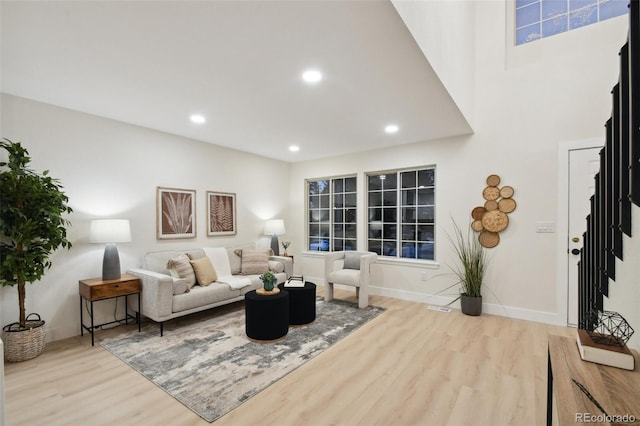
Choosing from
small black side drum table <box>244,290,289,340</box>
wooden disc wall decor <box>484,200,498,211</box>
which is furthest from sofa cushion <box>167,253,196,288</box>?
wooden disc wall decor <box>484,200,498,211</box>

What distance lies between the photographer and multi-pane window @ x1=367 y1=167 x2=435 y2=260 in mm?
4773

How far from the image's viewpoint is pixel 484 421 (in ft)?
6.47

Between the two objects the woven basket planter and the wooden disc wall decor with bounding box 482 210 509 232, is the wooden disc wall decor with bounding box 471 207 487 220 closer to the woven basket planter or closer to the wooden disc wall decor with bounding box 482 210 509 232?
the wooden disc wall decor with bounding box 482 210 509 232

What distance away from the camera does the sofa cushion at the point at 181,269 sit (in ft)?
12.2

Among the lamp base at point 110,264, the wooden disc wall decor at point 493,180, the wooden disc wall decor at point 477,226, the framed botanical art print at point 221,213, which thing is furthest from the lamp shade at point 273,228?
the wooden disc wall decor at point 493,180

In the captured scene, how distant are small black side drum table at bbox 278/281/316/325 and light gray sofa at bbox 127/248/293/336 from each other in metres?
0.86

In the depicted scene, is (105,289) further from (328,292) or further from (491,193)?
(491,193)

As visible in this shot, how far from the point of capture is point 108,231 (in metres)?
3.29

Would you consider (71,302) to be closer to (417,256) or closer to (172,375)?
(172,375)

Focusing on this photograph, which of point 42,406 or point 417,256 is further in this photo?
point 417,256

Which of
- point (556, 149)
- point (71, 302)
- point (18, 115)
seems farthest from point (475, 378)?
point (18, 115)

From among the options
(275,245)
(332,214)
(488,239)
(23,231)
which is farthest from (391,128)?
(23,231)

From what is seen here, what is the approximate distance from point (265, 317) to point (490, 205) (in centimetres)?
325

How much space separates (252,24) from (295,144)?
2.93 meters
